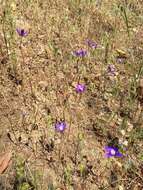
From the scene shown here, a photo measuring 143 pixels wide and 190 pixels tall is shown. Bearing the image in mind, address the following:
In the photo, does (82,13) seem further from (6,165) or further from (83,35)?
(6,165)

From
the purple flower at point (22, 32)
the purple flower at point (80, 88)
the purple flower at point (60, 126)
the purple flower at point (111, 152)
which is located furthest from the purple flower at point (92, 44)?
the purple flower at point (111, 152)

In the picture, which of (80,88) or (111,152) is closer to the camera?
(111,152)

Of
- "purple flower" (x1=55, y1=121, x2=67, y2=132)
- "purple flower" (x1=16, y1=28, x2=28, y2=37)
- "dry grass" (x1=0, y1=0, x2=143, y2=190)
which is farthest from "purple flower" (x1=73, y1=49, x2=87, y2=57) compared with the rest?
"purple flower" (x1=55, y1=121, x2=67, y2=132)

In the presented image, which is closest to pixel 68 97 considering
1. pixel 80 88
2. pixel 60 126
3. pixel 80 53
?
pixel 80 88

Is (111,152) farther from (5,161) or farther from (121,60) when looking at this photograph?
(121,60)

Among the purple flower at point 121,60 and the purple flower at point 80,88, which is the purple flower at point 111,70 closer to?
the purple flower at point 121,60

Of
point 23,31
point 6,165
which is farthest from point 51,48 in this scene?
point 6,165
